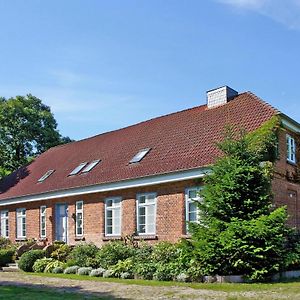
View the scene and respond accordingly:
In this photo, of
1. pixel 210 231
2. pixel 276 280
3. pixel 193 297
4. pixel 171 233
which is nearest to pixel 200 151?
pixel 171 233

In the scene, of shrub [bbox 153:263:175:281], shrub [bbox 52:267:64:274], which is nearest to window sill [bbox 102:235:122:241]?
shrub [bbox 52:267:64:274]

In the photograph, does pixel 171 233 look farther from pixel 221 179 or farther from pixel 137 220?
pixel 221 179

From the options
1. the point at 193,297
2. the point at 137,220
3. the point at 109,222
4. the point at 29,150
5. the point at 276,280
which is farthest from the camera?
the point at 29,150

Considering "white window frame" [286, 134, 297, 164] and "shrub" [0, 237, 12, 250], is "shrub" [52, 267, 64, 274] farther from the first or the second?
"white window frame" [286, 134, 297, 164]

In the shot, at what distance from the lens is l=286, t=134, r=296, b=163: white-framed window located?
68.1 feet

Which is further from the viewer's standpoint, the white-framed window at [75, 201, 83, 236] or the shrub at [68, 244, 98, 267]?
the white-framed window at [75, 201, 83, 236]

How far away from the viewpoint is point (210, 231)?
53.2 feet

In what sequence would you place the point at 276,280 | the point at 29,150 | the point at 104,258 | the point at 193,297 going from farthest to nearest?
the point at 29,150
the point at 104,258
the point at 276,280
the point at 193,297

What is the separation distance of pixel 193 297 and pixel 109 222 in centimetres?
1180

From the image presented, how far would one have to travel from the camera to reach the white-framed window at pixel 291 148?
817 inches

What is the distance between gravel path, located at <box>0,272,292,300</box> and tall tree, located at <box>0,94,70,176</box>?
3008 cm

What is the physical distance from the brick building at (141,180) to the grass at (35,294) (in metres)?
7.26

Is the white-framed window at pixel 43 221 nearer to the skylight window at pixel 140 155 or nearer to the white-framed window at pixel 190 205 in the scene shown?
the skylight window at pixel 140 155

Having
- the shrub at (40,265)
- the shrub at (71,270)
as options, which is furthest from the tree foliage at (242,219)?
the shrub at (40,265)
